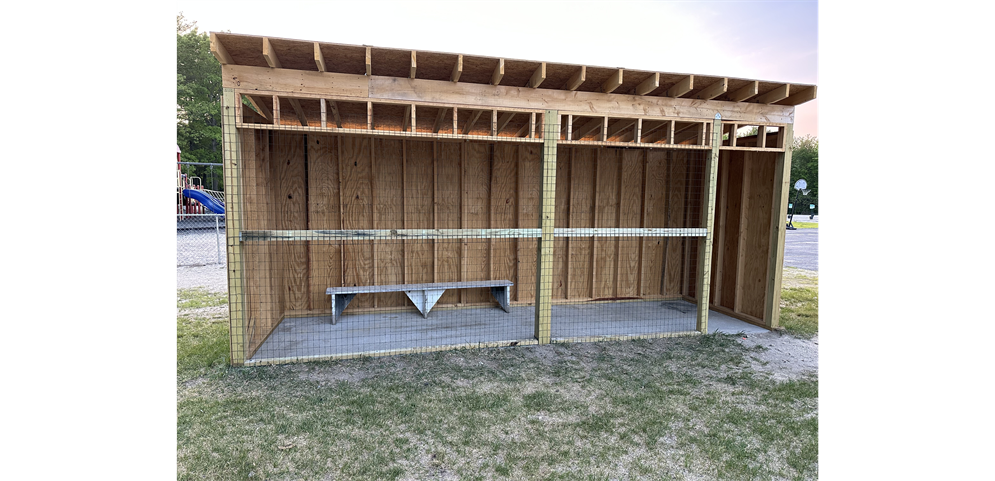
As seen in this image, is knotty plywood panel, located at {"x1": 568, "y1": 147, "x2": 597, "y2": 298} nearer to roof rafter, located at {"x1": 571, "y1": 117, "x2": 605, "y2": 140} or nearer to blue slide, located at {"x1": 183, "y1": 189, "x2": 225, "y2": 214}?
roof rafter, located at {"x1": 571, "y1": 117, "x2": 605, "y2": 140}

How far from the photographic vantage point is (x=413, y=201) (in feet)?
19.7

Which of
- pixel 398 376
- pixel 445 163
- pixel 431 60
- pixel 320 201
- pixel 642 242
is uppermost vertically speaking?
pixel 431 60

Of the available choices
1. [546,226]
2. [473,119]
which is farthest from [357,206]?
[546,226]

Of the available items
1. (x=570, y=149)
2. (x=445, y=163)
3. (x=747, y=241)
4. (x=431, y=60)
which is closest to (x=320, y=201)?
(x=445, y=163)

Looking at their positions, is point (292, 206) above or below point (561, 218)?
above

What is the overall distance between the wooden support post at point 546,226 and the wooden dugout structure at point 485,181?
0.02 metres

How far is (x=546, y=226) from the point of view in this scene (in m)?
4.66

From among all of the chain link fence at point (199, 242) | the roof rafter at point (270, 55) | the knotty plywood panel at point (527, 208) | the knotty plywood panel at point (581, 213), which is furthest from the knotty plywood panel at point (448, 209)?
the chain link fence at point (199, 242)

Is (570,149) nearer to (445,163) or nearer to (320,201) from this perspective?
(445,163)

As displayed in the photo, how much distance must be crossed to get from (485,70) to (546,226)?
72.4 inches

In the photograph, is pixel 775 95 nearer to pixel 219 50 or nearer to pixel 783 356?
pixel 783 356

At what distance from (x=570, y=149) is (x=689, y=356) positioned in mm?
3583

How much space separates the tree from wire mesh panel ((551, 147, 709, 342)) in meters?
22.5

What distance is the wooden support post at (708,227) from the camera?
4.88m
